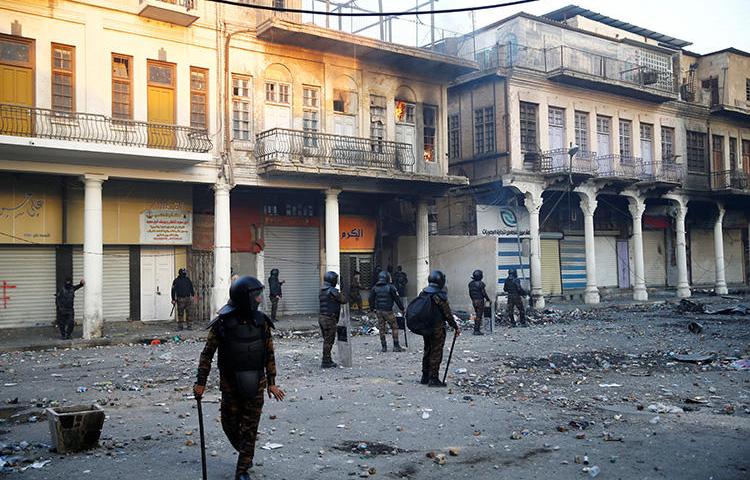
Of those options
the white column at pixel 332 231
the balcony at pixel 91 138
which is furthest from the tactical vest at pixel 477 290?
the balcony at pixel 91 138

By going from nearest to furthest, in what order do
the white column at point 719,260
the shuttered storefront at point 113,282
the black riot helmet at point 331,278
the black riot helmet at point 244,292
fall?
the black riot helmet at point 244,292 → the black riot helmet at point 331,278 → the shuttered storefront at point 113,282 → the white column at point 719,260

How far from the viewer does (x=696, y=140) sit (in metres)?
35.4

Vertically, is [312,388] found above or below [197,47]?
below

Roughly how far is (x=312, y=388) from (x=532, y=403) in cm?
323

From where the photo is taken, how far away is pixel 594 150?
3000cm

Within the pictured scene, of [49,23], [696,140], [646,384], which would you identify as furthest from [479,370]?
[696,140]

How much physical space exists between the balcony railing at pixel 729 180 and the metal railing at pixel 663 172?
10.1ft

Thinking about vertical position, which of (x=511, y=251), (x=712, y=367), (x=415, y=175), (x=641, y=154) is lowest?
(x=712, y=367)

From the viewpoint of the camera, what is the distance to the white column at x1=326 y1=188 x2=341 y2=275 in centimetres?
2212

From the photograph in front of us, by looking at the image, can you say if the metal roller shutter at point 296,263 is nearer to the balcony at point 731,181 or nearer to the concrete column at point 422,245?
the concrete column at point 422,245

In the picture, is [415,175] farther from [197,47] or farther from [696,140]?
[696,140]

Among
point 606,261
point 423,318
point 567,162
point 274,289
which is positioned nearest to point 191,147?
point 274,289

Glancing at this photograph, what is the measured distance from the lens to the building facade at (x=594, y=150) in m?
27.6

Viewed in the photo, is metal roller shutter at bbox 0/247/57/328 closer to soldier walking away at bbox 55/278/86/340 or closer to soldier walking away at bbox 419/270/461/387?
soldier walking away at bbox 55/278/86/340
